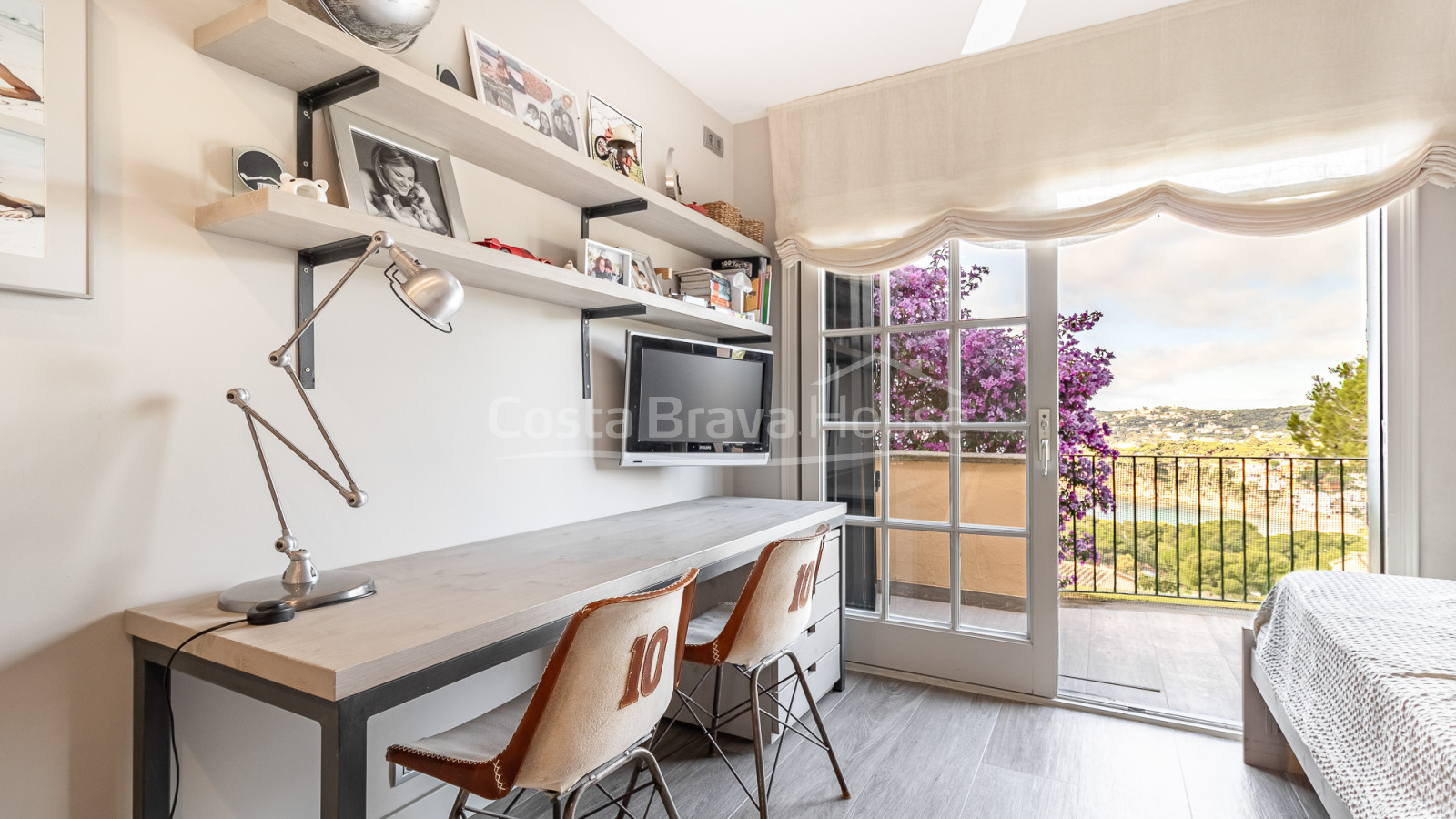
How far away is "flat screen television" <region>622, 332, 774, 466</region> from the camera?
2.34m

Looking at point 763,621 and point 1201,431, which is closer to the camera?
point 763,621

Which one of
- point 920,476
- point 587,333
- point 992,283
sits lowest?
point 920,476

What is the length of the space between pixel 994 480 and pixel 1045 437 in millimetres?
256

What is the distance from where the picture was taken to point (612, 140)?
229 centimetres

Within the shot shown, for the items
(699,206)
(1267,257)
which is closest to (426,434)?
(699,206)

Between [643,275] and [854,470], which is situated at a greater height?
[643,275]

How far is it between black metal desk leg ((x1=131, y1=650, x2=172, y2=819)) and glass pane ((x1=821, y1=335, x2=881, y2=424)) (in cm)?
241

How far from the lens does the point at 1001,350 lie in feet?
8.97

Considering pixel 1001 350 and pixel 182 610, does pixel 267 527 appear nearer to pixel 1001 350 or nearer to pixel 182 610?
pixel 182 610

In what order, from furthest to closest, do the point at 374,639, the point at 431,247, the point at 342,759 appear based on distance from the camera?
the point at 431,247 → the point at 374,639 → the point at 342,759

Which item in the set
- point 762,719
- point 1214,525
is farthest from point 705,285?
point 1214,525

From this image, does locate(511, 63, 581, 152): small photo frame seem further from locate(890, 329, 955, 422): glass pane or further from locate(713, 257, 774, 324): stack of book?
locate(890, 329, 955, 422): glass pane

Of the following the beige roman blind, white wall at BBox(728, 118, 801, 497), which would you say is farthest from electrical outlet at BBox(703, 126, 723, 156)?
the beige roman blind

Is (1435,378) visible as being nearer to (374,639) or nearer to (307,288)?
(374,639)
